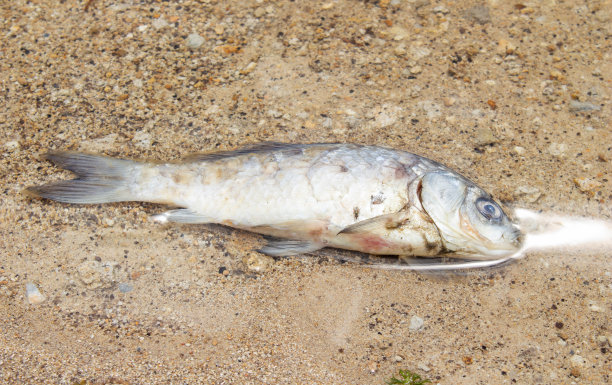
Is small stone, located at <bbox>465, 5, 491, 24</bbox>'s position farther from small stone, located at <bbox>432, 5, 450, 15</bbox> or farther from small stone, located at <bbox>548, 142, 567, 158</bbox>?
small stone, located at <bbox>548, 142, 567, 158</bbox>

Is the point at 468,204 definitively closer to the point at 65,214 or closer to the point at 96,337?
the point at 96,337

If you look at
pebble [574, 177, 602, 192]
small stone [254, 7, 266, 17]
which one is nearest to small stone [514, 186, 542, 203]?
pebble [574, 177, 602, 192]

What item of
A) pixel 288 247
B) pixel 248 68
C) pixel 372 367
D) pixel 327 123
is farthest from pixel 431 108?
pixel 372 367

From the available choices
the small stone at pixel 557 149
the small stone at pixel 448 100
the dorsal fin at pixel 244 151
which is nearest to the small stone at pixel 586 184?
the small stone at pixel 557 149

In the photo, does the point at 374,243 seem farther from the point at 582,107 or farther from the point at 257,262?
the point at 582,107

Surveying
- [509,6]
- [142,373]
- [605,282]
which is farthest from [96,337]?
[509,6]

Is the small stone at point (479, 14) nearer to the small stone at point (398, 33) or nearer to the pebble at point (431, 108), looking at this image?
the small stone at point (398, 33)
